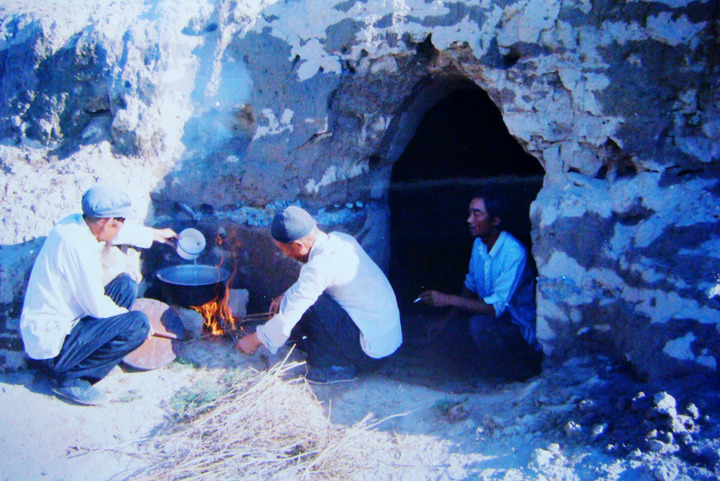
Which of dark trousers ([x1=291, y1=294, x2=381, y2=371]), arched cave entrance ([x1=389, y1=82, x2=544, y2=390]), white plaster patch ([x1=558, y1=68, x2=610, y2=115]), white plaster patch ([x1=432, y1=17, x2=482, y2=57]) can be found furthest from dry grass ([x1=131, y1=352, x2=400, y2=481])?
white plaster patch ([x1=432, y1=17, x2=482, y2=57])

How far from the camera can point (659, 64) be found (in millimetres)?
2889

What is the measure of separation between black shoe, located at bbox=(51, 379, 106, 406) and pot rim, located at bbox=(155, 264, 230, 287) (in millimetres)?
924

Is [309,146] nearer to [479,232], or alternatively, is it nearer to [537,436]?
[479,232]

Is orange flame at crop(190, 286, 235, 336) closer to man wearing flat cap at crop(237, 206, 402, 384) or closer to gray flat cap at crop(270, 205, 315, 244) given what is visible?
man wearing flat cap at crop(237, 206, 402, 384)

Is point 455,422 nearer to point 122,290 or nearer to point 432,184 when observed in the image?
point 122,290

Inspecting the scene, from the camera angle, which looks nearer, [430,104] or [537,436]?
[537,436]

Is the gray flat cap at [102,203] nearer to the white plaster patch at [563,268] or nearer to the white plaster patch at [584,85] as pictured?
the white plaster patch at [563,268]

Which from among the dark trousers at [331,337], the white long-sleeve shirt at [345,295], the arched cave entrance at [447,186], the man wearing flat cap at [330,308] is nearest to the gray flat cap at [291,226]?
the man wearing flat cap at [330,308]

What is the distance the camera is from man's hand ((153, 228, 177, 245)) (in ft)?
12.6

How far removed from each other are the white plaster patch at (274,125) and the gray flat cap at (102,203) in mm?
1266

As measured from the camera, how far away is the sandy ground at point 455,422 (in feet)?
7.50

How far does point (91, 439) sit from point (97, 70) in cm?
293

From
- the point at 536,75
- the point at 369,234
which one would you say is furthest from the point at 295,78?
the point at 536,75

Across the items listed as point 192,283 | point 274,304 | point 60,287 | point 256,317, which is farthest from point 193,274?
point 60,287
